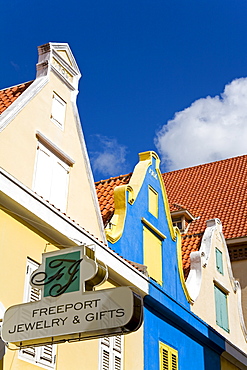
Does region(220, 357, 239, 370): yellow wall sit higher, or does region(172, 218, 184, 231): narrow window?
region(172, 218, 184, 231): narrow window

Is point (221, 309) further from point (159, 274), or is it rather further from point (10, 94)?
point (10, 94)

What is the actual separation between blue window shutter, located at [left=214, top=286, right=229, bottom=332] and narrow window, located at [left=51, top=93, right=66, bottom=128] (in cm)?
838

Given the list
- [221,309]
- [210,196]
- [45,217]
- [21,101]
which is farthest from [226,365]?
[21,101]

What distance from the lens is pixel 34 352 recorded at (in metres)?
11.1

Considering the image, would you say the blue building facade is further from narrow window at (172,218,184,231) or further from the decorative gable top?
narrow window at (172,218,184,231)

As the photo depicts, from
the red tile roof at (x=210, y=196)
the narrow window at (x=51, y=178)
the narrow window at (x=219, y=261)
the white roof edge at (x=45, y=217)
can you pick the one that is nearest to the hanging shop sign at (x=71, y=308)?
the white roof edge at (x=45, y=217)

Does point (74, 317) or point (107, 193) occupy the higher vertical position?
point (107, 193)

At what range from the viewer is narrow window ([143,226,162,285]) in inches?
658

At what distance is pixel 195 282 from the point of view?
1894 centimetres

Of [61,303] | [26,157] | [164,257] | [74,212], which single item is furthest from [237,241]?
[61,303]

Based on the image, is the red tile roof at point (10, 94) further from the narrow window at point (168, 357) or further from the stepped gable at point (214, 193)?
the stepped gable at point (214, 193)

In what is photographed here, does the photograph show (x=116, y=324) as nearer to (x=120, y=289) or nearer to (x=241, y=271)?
(x=120, y=289)

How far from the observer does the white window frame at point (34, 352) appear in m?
10.9

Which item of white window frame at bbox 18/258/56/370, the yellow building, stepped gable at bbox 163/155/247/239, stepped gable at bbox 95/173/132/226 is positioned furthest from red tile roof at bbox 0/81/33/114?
stepped gable at bbox 163/155/247/239
